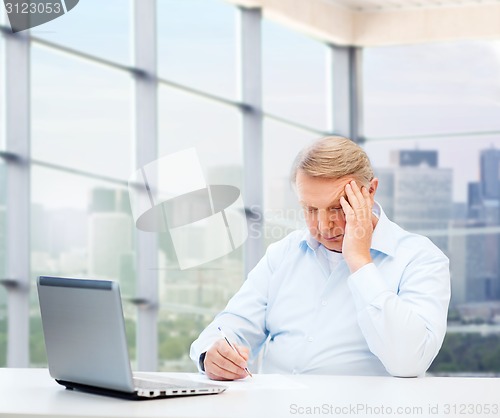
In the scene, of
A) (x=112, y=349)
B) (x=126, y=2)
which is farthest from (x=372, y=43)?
(x=112, y=349)

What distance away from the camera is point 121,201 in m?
6.31

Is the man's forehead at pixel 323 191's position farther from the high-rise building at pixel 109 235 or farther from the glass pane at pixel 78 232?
the high-rise building at pixel 109 235

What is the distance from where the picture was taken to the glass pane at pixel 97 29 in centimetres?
589

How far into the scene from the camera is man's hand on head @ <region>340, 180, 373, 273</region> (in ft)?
8.84

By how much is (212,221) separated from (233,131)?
0.71 meters

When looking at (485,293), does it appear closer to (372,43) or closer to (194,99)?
(372,43)

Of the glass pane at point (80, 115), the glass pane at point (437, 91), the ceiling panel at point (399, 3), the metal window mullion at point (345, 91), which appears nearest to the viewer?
the glass pane at point (80, 115)

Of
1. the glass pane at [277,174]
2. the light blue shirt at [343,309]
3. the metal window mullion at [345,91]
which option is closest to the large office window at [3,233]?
the glass pane at [277,174]

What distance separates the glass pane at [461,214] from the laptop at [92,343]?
6.33 m

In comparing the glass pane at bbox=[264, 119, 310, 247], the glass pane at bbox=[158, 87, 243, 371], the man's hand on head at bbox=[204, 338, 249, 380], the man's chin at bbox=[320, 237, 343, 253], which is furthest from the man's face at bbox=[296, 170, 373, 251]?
the glass pane at bbox=[264, 119, 310, 247]

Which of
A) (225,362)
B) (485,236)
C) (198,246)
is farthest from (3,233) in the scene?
(485,236)

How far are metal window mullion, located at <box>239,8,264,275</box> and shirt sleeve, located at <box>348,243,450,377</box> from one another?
4650mm

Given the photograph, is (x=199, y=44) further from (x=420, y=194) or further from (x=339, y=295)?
(x=339, y=295)

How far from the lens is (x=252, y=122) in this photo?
732 centimetres
